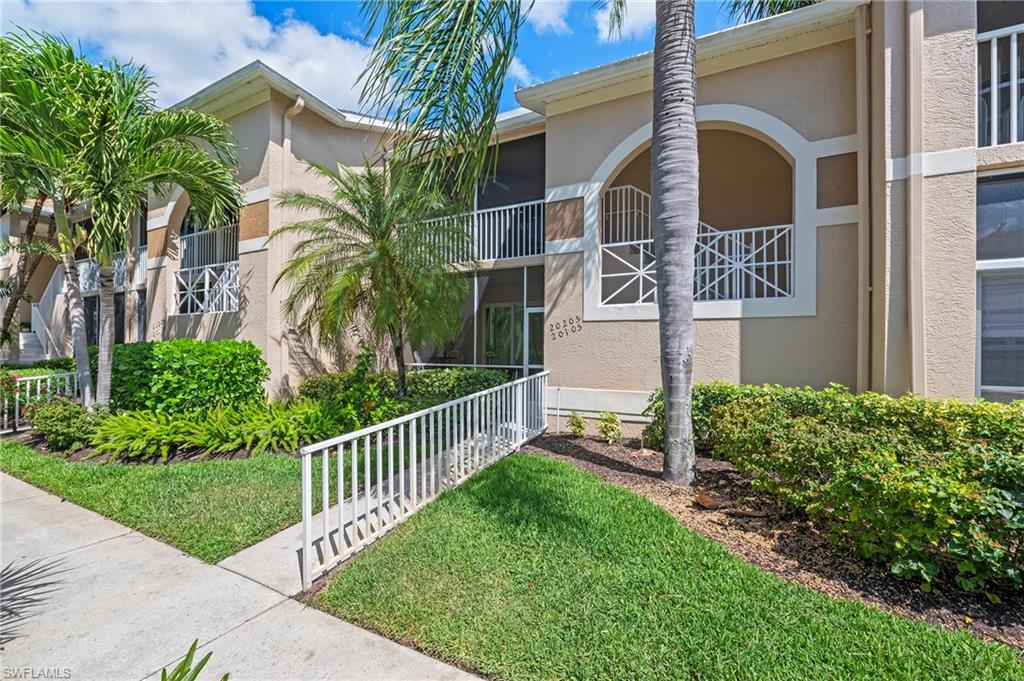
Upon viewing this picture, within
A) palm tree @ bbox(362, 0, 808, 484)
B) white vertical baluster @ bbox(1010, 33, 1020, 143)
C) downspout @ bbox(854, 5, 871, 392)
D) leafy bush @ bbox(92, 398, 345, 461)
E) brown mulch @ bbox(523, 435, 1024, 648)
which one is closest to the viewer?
brown mulch @ bbox(523, 435, 1024, 648)

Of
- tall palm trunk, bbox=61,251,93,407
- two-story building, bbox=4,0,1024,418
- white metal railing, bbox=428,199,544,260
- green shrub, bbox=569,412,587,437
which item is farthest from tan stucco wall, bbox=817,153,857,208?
tall palm trunk, bbox=61,251,93,407

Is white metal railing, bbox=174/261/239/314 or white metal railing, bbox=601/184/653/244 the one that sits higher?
white metal railing, bbox=601/184/653/244

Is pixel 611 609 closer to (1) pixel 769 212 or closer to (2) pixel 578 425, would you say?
(2) pixel 578 425

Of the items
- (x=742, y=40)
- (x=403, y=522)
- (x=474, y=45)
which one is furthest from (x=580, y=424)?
(x=742, y=40)

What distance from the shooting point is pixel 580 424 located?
802 centimetres

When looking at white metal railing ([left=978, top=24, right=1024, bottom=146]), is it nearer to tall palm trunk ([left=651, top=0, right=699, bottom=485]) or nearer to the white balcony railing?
the white balcony railing

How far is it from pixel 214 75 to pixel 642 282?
1074 cm

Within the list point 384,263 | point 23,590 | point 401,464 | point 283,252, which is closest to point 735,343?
point 401,464

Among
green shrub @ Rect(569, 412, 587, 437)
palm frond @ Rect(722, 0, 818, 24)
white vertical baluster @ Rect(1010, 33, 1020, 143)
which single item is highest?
palm frond @ Rect(722, 0, 818, 24)

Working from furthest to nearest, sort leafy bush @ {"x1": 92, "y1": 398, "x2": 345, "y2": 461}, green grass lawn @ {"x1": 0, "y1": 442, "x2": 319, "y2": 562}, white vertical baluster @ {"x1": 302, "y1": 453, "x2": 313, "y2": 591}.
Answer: leafy bush @ {"x1": 92, "y1": 398, "x2": 345, "y2": 461} < green grass lawn @ {"x1": 0, "y1": 442, "x2": 319, "y2": 562} < white vertical baluster @ {"x1": 302, "y1": 453, "x2": 313, "y2": 591}

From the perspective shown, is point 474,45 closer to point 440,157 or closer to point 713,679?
point 440,157

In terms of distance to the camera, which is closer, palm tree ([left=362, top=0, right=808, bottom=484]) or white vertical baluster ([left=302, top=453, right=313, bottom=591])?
white vertical baluster ([left=302, top=453, right=313, bottom=591])

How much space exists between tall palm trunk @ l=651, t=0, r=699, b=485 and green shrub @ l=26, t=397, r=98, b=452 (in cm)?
908

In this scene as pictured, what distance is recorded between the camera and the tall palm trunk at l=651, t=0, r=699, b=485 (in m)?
5.28
